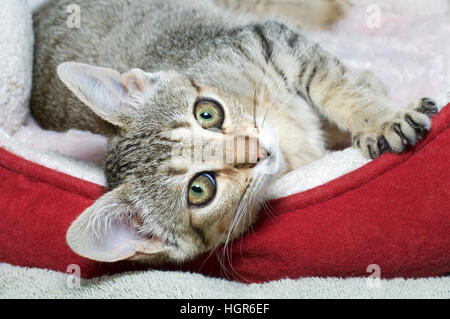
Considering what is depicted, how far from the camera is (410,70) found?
73.6 inches

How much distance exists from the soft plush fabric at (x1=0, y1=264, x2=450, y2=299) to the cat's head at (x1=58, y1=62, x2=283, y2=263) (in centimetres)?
9

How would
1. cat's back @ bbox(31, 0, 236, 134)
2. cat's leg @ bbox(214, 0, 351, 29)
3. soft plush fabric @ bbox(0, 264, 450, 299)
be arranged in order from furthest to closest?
cat's leg @ bbox(214, 0, 351, 29)
cat's back @ bbox(31, 0, 236, 134)
soft plush fabric @ bbox(0, 264, 450, 299)

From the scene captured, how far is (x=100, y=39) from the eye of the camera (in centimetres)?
198

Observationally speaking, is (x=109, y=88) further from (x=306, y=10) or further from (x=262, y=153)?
(x=306, y=10)

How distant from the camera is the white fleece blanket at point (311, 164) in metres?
1.21

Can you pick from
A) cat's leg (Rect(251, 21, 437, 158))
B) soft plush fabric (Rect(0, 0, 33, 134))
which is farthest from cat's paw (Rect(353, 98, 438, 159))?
soft plush fabric (Rect(0, 0, 33, 134))

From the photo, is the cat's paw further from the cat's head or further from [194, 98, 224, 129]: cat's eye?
[194, 98, 224, 129]: cat's eye

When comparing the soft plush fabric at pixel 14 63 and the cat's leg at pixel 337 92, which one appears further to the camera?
the soft plush fabric at pixel 14 63

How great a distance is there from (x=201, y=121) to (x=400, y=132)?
1.90 feet

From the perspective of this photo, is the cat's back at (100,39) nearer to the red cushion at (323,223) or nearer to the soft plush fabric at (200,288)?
the red cushion at (323,223)

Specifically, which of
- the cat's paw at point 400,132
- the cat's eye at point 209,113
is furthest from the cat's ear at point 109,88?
the cat's paw at point 400,132

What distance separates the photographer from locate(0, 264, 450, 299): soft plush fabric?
46.8 inches

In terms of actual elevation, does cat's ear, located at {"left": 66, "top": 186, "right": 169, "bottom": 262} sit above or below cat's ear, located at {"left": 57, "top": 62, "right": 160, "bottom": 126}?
below
